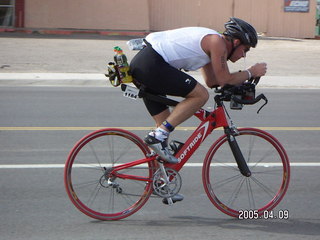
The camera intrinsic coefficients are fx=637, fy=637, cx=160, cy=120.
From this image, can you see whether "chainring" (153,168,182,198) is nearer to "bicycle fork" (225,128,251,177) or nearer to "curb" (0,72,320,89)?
"bicycle fork" (225,128,251,177)

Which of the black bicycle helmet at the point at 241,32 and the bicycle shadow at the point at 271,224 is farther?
the bicycle shadow at the point at 271,224

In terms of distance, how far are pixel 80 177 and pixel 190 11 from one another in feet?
69.8

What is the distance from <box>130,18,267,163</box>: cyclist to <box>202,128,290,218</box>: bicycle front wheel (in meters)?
0.44

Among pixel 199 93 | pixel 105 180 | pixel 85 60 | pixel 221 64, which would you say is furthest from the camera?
pixel 85 60

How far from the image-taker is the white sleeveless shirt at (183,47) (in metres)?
5.02

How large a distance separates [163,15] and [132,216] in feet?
69.6

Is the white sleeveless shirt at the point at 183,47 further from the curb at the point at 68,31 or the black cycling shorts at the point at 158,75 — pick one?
the curb at the point at 68,31

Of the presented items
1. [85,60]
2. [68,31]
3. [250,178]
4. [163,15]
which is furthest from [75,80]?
[163,15]

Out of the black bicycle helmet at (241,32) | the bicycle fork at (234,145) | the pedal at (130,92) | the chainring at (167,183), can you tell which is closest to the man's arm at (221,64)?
the black bicycle helmet at (241,32)

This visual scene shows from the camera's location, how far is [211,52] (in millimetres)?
4957

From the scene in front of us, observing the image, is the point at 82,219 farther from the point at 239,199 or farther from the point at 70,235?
the point at 239,199

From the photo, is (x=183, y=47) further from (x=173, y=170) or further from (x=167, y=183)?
(x=167, y=183)

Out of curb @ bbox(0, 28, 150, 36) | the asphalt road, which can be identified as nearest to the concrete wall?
curb @ bbox(0, 28, 150, 36)

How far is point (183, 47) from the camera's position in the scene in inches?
198
